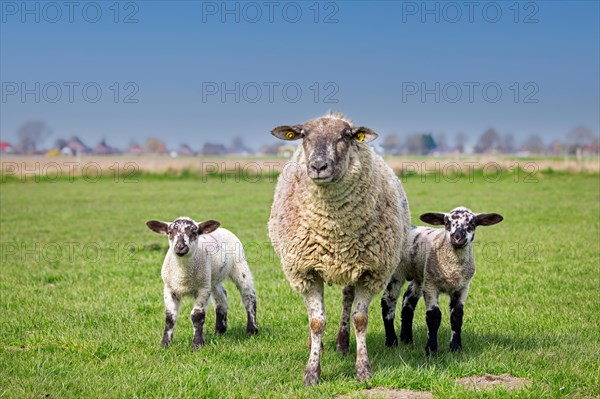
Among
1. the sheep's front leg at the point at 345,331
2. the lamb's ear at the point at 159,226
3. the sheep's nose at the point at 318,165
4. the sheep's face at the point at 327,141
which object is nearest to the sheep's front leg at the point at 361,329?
the sheep's front leg at the point at 345,331

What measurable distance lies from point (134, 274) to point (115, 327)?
4.08 meters

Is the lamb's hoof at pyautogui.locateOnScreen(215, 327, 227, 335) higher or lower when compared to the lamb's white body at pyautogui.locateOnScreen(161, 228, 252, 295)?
lower

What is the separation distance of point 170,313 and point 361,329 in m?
2.49

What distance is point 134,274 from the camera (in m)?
12.8

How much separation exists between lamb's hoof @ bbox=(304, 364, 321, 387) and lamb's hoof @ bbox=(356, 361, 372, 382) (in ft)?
1.25

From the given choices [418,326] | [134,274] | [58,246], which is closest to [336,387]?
[418,326]

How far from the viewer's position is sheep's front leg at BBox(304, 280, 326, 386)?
654 centimetres

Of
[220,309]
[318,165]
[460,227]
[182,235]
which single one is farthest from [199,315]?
[460,227]

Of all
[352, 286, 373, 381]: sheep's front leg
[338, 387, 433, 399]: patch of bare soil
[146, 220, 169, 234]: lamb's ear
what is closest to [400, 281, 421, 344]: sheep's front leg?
[352, 286, 373, 381]: sheep's front leg

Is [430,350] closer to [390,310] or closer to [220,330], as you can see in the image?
[390,310]

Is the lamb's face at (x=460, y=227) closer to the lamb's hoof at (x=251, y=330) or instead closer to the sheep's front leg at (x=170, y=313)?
the lamb's hoof at (x=251, y=330)

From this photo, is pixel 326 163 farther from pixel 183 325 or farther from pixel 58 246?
pixel 58 246

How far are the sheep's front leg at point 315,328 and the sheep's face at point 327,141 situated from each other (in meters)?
1.27

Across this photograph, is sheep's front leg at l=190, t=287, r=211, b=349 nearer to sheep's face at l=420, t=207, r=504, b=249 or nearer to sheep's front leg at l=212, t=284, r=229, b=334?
sheep's front leg at l=212, t=284, r=229, b=334
